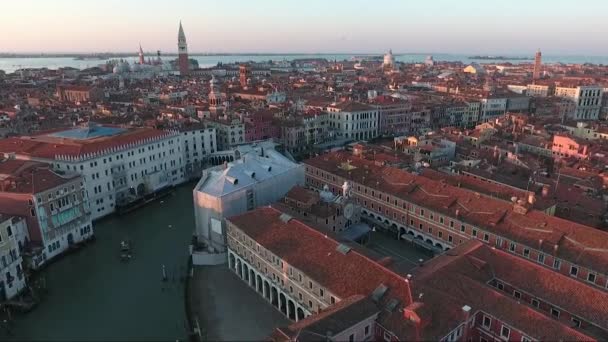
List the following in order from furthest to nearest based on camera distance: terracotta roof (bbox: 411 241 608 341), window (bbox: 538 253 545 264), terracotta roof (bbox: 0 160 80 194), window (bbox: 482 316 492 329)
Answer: terracotta roof (bbox: 0 160 80 194), window (bbox: 538 253 545 264), window (bbox: 482 316 492 329), terracotta roof (bbox: 411 241 608 341)

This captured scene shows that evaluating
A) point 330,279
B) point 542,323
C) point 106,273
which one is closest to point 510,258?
point 542,323

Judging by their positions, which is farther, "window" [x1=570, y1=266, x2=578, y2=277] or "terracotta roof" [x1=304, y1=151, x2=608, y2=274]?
"terracotta roof" [x1=304, y1=151, x2=608, y2=274]

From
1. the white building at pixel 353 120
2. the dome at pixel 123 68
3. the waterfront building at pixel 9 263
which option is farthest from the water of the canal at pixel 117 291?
the dome at pixel 123 68

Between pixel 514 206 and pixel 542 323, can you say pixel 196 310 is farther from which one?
pixel 514 206

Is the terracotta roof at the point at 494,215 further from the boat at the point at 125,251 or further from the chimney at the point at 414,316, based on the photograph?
the boat at the point at 125,251

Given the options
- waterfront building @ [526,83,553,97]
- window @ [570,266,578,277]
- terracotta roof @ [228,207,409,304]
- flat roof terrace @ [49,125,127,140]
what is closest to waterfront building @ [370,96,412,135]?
flat roof terrace @ [49,125,127,140]

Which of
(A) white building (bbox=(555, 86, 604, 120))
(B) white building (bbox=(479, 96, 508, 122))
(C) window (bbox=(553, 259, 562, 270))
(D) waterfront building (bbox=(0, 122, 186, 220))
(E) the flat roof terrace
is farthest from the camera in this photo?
(B) white building (bbox=(479, 96, 508, 122))

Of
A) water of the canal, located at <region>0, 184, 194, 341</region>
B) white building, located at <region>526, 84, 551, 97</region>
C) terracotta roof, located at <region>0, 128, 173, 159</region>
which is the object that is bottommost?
water of the canal, located at <region>0, 184, 194, 341</region>

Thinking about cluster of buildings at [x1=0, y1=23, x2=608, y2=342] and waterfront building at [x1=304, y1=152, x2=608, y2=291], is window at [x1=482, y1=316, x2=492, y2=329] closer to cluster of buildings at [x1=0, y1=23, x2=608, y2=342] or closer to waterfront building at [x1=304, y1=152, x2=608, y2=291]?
cluster of buildings at [x1=0, y1=23, x2=608, y2=342]
